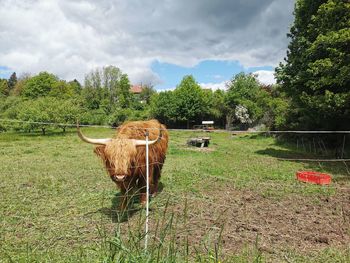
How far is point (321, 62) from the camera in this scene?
1273 cm

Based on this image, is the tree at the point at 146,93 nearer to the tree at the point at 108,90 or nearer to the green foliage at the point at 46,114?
the tree at the point at 108,90

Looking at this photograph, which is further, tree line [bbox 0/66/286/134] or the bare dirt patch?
tree line [bbox 0/66/286/134]

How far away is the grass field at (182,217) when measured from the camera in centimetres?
244

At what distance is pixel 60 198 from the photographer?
7055 mm

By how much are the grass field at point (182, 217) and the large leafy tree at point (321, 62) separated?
10.6 ft

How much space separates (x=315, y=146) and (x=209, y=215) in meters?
14.8

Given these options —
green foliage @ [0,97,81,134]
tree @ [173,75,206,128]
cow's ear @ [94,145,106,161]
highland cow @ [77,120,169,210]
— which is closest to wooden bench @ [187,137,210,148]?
highland cow @ [77,120,169,210]

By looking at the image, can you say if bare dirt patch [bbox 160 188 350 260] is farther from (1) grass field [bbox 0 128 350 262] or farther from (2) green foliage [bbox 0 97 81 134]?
(2) green foliage [bbox 0 97 81 134]

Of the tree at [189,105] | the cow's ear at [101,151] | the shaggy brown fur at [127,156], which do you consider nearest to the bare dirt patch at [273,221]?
the shaggy brown fur at [127,156]

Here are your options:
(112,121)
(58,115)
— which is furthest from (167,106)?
(58,115)

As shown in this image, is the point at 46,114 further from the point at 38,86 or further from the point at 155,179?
the point at 38,86

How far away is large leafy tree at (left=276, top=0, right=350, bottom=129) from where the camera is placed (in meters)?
→ 12.2

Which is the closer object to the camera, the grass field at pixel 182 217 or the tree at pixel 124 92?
the grass field at pixel 182 217

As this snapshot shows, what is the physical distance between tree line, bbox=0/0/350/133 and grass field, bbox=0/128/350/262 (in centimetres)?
199
